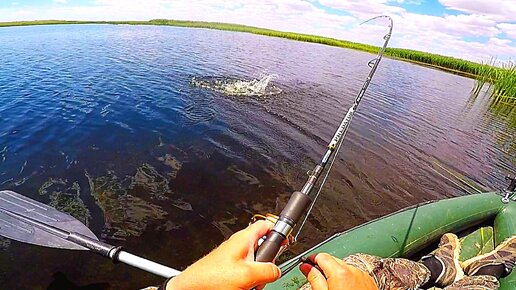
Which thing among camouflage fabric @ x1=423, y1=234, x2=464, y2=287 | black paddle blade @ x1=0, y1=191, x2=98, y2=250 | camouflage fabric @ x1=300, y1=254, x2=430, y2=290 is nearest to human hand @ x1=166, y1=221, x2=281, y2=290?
camouflage fabric @ x1=300, y1=254, x2=430, y2=290

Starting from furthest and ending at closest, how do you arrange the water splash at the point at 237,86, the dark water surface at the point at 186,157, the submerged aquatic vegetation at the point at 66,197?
the water splash at the point at 237,86, the submerged aquatic vegetation at the point at 66,197, the dark water surface at the point at 186,157

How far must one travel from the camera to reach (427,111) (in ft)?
57.7

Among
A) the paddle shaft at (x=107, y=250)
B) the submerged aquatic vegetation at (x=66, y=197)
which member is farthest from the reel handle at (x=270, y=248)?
the submerged aquatic vegetation at (x=66, y=197)

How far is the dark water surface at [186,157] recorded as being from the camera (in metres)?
5.73

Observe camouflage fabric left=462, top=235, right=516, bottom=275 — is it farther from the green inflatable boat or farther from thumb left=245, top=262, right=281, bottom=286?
thumb left=245, top=262, right=281, bottom=286

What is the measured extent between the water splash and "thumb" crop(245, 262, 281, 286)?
45.2ft

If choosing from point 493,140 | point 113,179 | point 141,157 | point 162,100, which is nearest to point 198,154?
point 141,157

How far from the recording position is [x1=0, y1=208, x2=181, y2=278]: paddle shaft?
2578 mm

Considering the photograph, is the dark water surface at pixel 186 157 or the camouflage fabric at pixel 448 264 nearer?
the camouflage fabric at pixel 448 264

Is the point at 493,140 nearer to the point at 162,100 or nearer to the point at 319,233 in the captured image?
the point at 319,233

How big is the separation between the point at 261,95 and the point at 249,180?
818 cm

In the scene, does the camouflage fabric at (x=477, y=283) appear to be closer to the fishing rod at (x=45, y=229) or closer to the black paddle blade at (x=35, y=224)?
the fishing rod at (x=45, y=229)

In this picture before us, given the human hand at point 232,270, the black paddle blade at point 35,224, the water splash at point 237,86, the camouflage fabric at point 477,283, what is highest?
the human hand at point 232,270

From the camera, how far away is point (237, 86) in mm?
16578
